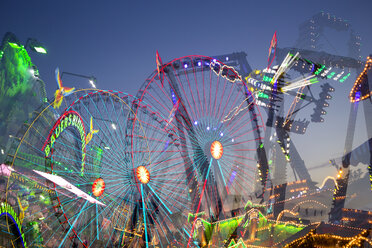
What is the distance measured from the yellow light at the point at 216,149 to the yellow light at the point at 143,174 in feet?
15.2

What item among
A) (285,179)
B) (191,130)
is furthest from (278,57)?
(285,179)

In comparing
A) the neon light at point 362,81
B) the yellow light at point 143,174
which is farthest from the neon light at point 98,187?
the neon light at point 362,81

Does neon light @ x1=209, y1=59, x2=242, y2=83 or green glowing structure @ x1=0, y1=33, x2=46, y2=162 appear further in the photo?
green glowing structure @ x1=0, y1=33, x2=46, y2=162

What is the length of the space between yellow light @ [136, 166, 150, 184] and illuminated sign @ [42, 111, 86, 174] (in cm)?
269

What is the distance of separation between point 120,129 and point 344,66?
2316 cm

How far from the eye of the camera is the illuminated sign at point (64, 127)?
10.8 meters

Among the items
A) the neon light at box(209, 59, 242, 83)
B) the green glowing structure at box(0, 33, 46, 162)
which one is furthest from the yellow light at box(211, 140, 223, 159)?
the green glowing structure at box(0, 33, 46, 162)

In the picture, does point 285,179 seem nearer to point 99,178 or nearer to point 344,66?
point 344,66

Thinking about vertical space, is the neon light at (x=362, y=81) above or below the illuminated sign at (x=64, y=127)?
above

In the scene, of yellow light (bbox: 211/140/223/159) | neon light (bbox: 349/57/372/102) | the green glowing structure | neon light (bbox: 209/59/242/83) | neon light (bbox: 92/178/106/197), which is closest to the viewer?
neon light (bbox: 92/178/106/197)

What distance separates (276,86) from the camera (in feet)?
59.9

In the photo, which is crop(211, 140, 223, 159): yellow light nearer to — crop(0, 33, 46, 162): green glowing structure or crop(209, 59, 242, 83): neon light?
crop(209, 59, 242, 83): neon light

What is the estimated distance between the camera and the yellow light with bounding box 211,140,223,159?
1502 centimetres

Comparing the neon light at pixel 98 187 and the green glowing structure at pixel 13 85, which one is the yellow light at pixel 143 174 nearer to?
the neon light at pixel 98 187
